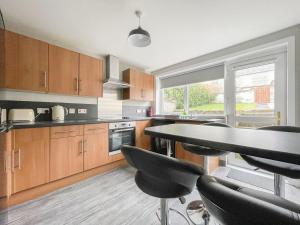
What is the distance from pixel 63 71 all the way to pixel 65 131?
98 cm

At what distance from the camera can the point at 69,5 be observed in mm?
1650

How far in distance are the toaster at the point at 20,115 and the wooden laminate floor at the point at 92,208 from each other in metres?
1.07

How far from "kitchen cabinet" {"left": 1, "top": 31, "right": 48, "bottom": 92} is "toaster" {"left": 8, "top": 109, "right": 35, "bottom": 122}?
326mm

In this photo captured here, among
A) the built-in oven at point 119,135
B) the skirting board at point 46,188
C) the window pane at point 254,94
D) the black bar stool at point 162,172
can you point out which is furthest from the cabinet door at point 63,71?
the window pane at point 254,94

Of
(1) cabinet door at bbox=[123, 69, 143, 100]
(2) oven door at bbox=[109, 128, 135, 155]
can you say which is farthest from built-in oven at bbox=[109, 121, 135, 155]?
(1) cabinet door at bbox=[123, 69, 143, 100]

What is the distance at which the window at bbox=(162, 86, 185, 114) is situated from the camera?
376 cm

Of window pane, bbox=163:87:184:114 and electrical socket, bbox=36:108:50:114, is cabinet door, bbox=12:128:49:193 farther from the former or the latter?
window pane, bbox=163:87:184:114

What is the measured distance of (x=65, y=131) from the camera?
201 cm

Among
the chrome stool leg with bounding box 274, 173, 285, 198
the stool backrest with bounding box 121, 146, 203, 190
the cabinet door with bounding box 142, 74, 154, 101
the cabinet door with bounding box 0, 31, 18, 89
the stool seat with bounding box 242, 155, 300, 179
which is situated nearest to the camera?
the stool backrest with bounding box 121, 146, 203, 190

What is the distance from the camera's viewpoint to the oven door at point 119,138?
257 centimetres

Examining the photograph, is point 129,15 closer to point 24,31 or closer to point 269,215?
point 24,31

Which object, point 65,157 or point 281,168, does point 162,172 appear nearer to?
point 281,168

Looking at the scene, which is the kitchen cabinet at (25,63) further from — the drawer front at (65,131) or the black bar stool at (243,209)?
the black bar stool at (243,209)

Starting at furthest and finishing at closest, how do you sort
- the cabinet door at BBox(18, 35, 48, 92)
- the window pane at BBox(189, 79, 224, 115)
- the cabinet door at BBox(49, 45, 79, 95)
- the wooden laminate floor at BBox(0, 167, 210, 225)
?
the window pane at BBox(189, 79, 224, 115), the cabinet door at BBox(49, 45, 79, 95), the cabinet door at BBox(18, 35, 48, 92), the wooden laminate floor at BBox(0, 167, 210, 225)
